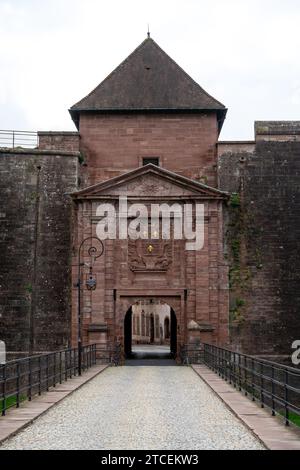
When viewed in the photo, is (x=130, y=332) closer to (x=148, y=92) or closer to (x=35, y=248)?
(x=35, y=248)

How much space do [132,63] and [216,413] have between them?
72.8ft

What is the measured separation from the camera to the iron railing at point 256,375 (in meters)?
12.0

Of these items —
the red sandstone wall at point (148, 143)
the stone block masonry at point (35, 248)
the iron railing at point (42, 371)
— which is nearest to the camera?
the iron railing at point (42, 371)

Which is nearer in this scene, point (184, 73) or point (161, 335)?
point (184, 73)

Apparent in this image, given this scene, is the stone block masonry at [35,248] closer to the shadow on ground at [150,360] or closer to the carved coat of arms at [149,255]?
the carved coat of arms at [149,255]

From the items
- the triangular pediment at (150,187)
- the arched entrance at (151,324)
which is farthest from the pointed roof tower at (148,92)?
the arched entrance at (151,324)

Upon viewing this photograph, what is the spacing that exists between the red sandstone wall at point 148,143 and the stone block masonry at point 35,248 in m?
1.21

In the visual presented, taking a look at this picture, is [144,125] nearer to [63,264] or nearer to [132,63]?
[132,63]

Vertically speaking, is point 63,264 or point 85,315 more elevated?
point 63,264

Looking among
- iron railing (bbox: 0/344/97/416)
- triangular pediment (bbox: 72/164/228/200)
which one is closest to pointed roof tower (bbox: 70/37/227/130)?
triangular pediment (bbox: 72/164/228/200)

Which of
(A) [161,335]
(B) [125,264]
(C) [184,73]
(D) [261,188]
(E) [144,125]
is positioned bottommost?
(A) [161,335]

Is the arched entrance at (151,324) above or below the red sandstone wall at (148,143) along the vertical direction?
below
